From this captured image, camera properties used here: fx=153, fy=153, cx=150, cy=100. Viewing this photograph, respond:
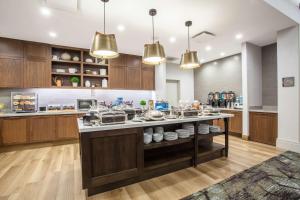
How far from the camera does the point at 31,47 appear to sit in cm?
418

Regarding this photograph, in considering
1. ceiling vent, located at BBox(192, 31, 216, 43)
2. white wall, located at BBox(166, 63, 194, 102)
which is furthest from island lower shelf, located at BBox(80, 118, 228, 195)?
white wall, located at BBox(166, 63, 194, 102)

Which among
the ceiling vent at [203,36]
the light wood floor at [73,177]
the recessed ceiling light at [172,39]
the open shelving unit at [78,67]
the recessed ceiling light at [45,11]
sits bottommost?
the light wood floor at [73,177]

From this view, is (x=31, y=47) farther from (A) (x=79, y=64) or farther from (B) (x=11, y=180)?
(B) (x=11, y=180)

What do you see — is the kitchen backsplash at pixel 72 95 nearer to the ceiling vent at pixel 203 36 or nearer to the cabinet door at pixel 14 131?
the cabinet door at pixel 14 131

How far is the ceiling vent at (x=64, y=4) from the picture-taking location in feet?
7.83

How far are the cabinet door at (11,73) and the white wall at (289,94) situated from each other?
6610 millimetres

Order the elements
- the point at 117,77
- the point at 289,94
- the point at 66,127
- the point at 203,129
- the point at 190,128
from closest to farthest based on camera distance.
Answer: the point at 190,128, the point at 203,129, the point at 289,94, the point at 66,127, the point at 117,77

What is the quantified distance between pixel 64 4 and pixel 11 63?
9.13 ft

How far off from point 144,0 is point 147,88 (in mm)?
3475

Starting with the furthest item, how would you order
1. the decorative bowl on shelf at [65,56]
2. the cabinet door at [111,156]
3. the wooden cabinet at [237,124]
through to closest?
the wooden cabinet at [237,124] → the decorative bowl on shelf at [65,56] → the cabinet door at [111,156]

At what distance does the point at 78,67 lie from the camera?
503cm

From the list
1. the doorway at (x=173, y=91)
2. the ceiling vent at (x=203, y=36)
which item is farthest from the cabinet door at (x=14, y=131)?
the doorway at (x=173, y=91)

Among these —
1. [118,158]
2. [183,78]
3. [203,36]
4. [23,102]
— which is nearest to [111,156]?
[118,158]

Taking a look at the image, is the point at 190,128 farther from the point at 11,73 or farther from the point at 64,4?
the point at 11,73
